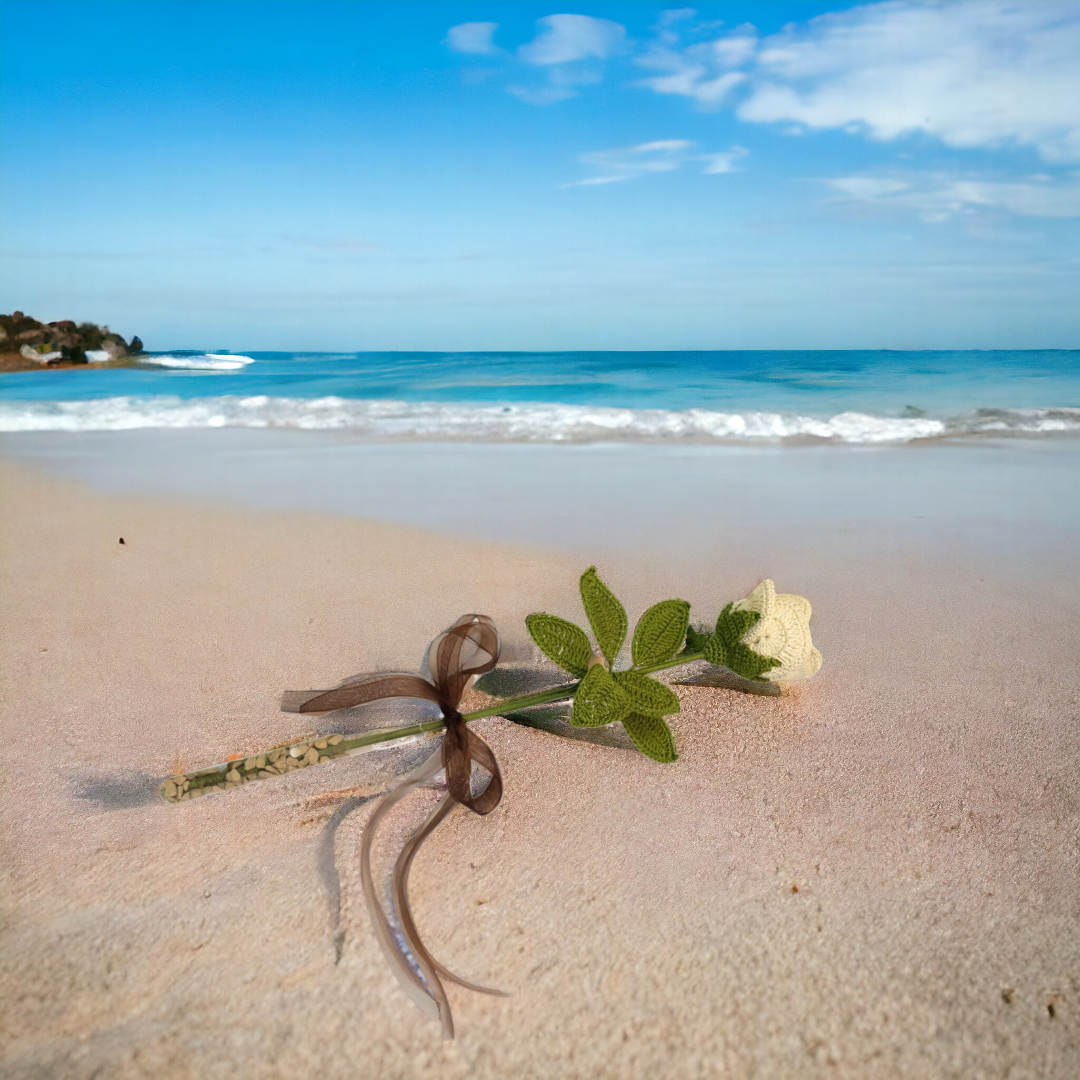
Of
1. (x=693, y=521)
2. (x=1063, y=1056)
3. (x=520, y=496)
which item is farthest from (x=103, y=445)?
(x=1063, y=1056)

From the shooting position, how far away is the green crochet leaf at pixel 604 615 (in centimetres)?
88

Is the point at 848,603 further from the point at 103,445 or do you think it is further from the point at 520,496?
the point at 103,445

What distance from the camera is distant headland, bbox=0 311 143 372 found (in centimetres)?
787

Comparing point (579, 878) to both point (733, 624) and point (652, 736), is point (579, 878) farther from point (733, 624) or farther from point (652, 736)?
point (733, 624)

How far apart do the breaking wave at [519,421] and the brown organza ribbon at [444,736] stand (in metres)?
3.96

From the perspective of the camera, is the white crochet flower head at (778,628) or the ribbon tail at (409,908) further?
the white crochet flower head at (778,628)

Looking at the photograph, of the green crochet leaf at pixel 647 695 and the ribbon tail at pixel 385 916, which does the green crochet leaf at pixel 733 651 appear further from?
the ribbon tail at pixel 385 916

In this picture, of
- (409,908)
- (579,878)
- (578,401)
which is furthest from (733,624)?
(578,401)

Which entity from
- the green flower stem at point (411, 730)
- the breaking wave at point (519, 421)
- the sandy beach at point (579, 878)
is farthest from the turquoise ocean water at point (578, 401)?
the green flower stem at point (411, 730)

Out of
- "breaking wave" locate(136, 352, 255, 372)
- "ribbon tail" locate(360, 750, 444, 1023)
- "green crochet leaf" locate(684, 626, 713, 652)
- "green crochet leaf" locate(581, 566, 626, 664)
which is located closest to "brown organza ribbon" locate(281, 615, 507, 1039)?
"ribbon tail" locate(360, 750, 444, 1023)

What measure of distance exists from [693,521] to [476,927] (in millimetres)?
1720

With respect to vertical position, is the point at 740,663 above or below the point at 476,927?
above

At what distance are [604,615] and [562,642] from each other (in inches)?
2.0

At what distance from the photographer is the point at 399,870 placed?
0.68 metres
